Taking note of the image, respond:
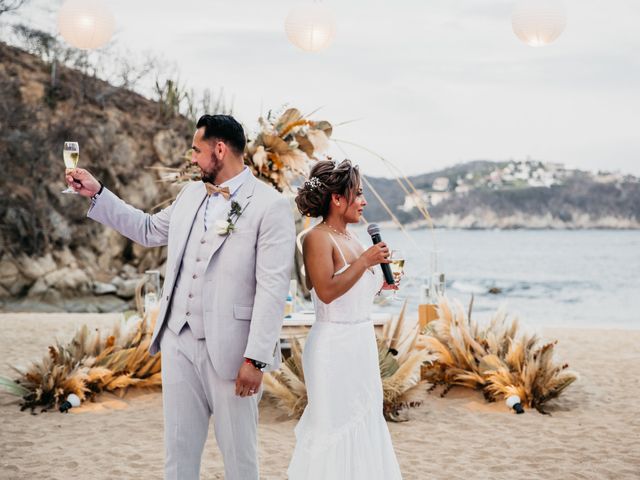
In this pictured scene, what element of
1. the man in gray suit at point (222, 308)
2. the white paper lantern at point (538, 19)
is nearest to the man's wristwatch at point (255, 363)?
the man in gray suit at point (222, 308)

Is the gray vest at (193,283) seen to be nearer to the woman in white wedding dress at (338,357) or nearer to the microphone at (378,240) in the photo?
the woman in white wedding dress at (338,357)

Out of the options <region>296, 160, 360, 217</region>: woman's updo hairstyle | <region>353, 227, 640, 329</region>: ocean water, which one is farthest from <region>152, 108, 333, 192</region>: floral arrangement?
<region>353, 227, 640, 329</region>: ocean water

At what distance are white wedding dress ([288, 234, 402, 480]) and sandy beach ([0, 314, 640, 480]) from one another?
150cm

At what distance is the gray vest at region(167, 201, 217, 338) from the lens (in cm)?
313

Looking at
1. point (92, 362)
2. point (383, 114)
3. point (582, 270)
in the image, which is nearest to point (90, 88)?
point (92, 362)

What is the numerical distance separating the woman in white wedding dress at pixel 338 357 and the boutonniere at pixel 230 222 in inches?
16.2

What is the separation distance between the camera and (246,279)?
10.3 ft

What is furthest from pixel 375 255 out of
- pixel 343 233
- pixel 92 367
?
pixel 92 367

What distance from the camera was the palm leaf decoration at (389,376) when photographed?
6.18 m

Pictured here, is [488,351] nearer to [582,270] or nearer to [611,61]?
[582,270]

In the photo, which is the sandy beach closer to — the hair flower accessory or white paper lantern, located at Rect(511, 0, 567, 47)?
the hair flower accessory

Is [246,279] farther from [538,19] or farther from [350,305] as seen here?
[538,19]

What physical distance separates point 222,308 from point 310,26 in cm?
557

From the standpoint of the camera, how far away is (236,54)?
39562mm
